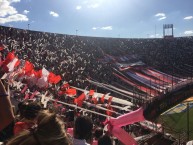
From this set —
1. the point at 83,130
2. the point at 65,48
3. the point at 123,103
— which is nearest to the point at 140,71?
the point at 65,48

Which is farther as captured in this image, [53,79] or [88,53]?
[88,53]

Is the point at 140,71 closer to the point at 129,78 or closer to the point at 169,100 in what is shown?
the point at 129,78

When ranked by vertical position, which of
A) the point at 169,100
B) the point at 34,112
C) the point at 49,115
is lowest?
the point at 169,100

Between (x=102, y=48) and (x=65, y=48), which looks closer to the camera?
(x=65, y=48)

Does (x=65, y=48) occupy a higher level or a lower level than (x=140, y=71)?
higher

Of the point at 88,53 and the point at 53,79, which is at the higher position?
the point at 88,53

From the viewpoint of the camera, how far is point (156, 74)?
131 feet

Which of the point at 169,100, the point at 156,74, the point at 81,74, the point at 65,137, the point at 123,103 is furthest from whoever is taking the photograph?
the point at 156,74

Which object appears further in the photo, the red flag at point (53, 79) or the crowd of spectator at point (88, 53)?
the crowd of spectator at point (88, 53)

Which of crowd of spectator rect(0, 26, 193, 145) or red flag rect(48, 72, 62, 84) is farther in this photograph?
crowd of spectator rect(0, 26, 193, 145)

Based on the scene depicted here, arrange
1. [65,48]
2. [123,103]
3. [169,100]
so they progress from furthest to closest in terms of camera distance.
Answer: [65,48], [169,100], [123,103]

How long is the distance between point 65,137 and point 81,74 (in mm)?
24054

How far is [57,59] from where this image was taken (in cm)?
2688

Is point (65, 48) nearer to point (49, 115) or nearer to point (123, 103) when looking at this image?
point (123, 103)
